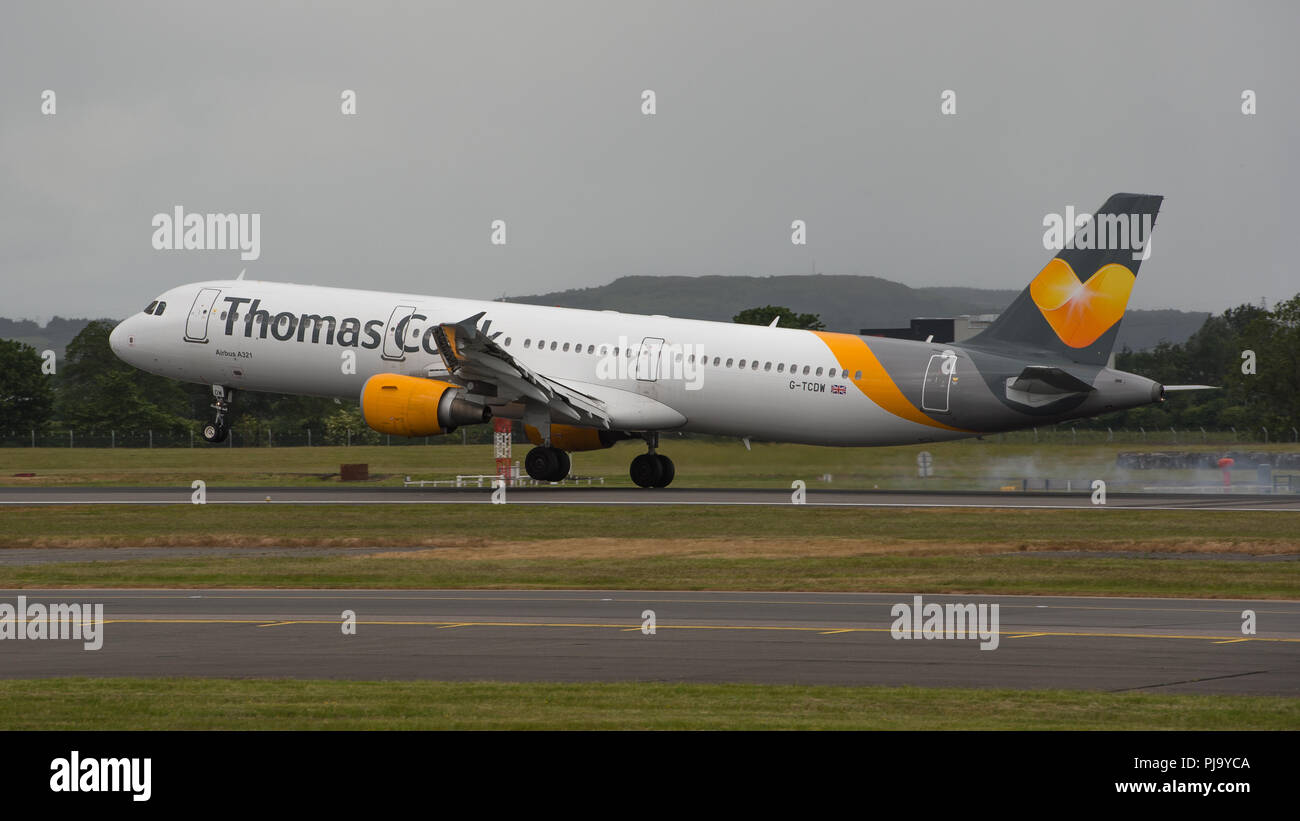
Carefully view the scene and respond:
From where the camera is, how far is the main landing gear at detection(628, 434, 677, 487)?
1909 inches

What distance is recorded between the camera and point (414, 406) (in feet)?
146

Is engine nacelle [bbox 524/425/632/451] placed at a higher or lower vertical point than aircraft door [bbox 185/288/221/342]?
lower

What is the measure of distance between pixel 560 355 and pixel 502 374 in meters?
3.02

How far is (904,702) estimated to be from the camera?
52.5ft

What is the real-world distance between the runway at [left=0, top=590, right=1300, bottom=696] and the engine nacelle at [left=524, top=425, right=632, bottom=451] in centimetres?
1984

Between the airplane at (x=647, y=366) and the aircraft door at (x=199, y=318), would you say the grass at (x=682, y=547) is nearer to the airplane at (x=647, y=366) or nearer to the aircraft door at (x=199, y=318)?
the airplane at (x=647, y=366)

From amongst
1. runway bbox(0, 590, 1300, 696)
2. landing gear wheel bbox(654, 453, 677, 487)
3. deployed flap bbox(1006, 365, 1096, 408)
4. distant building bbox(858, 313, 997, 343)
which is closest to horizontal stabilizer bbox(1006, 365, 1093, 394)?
deployed flap bbox(1006, 365, 1096, 408)

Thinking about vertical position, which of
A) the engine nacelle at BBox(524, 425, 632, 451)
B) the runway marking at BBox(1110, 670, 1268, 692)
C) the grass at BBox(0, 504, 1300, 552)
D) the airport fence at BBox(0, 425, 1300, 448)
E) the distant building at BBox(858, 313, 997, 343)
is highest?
the distant building at BBox(858, 313, 997, 343)

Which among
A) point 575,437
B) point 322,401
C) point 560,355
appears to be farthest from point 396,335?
point 322,401

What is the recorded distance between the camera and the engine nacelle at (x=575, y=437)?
155 feet

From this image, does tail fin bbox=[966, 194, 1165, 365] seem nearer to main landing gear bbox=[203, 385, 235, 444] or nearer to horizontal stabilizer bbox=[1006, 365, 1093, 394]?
horizontal stabilizer bbox=[1006, 365, 1093, 394]

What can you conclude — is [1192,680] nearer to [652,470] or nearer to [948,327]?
[652,470]
